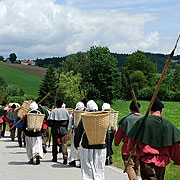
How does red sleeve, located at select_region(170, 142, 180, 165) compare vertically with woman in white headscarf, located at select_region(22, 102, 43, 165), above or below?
above

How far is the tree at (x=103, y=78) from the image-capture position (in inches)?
2547

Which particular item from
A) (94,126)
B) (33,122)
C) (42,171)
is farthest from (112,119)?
(94,126)

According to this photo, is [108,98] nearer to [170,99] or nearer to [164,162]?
[170,99]

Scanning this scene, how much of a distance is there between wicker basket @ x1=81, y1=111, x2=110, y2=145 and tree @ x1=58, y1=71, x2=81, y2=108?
7180 centimetres

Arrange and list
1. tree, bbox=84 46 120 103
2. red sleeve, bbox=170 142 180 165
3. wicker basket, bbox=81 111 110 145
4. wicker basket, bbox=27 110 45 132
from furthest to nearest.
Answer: tree, bbox=84 46 120 103 < wicker basket, bbox=27 110 45 132 < wicker basket, bbox=81 111 110 145 < red sleeve, bbox=170 142 180 165

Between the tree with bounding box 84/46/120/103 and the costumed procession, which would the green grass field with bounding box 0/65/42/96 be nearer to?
the tree with bounding box 84/46/120/103

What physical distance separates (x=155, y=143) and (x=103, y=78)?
59.0 m

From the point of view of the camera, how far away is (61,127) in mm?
11953

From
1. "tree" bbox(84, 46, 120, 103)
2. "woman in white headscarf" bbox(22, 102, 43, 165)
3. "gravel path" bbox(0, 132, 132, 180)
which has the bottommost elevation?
"gravel path" bbox(0, 132, 132, 180)

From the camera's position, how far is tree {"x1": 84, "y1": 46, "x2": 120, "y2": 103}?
64.7 metres

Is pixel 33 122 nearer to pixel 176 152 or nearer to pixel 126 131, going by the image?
pixel 126 131

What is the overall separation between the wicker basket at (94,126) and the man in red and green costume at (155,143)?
2015 mm

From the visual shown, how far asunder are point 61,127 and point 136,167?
3.96 meters

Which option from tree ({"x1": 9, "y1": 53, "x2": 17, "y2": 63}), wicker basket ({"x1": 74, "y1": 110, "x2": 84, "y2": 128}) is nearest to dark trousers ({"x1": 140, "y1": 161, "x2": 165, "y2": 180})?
wicker basket ({"x1": 74, "y1": 110, "x2": 84, "y2": 128})
